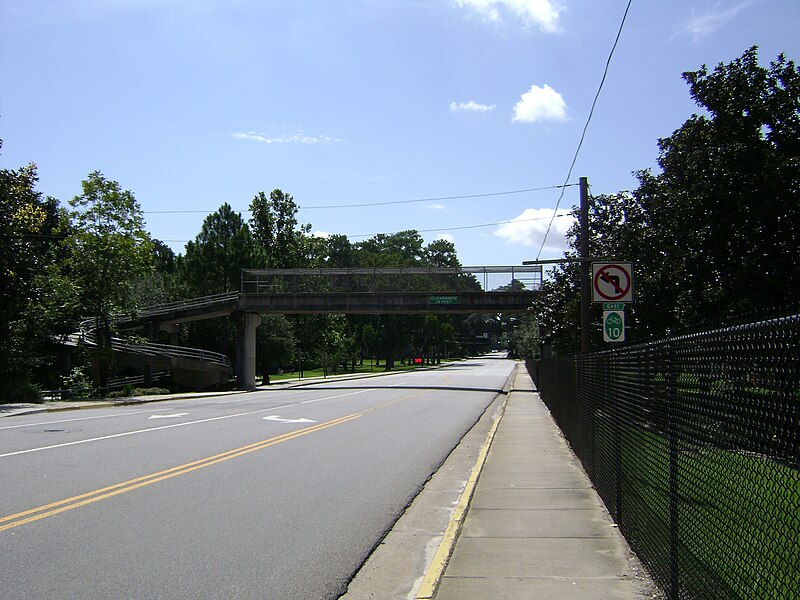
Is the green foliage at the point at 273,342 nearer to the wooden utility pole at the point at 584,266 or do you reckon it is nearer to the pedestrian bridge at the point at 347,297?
the pedestrian bridge at the point at 347,297

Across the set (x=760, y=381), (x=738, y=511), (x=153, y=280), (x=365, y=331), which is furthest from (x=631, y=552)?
(x=365, y=331)

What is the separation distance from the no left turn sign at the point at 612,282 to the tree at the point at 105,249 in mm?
26091

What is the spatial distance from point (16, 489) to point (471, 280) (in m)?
43.1

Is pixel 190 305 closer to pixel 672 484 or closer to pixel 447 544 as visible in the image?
pixel 447 544

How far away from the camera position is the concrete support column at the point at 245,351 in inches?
2031

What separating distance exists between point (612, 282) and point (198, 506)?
9860 millimetres

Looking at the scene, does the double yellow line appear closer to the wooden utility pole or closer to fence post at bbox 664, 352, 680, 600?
fence post at bbox 664, 352, 680, 600

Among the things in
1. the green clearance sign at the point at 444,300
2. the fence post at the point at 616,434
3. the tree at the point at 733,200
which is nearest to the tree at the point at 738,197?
the tree at the point at 733,200

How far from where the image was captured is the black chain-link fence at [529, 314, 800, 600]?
10.0ft

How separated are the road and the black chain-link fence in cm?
260

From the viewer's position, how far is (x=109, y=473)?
36.6 ft

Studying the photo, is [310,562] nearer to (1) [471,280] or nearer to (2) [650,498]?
(2) [650,498]


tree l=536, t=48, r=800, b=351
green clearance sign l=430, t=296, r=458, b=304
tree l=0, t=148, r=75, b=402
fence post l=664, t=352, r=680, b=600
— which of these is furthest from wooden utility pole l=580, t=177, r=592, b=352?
green clearance sign l=430, t=296, r=458, b=304

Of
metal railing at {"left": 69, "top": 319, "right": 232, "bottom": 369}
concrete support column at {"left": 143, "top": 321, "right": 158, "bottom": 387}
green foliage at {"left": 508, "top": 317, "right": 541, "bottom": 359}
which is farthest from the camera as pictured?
green foliage at {"left": 508, "top": 317, "right": 541, "bottom": 359}
